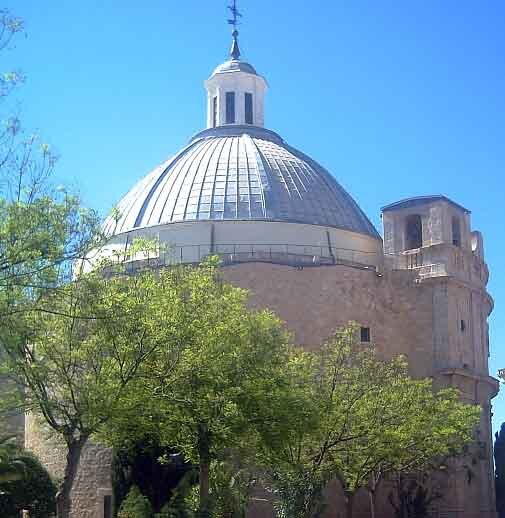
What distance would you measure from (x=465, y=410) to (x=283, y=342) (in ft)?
24.4

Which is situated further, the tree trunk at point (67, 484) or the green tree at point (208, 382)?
the green tree at point (208, 382)

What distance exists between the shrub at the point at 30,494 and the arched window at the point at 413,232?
1640 cm

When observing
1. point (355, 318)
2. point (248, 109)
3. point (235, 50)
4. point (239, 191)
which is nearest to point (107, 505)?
point (355, 318)

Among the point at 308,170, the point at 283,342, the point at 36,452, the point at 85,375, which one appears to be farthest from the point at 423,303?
the point at 85,375

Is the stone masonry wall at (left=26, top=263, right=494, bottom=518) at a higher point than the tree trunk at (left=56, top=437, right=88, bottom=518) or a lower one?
higher

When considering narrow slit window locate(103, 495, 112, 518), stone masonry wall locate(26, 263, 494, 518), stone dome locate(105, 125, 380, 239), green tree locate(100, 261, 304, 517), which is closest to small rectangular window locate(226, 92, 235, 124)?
stone dome locate(105, 125, 380, 239)

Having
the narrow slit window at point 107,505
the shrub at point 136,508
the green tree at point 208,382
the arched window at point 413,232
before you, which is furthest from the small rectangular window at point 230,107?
the shrub at point 136,508

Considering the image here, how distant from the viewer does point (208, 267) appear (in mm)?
23109

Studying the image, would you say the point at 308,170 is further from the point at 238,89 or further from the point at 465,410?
the point at 465,410

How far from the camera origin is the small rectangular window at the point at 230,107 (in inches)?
1735

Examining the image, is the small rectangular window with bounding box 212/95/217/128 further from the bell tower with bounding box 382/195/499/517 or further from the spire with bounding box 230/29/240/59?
the bell tower with bounding box 382/195/499/517

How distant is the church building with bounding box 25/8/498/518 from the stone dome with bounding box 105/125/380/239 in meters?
0.06

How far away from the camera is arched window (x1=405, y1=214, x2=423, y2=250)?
3634 cm

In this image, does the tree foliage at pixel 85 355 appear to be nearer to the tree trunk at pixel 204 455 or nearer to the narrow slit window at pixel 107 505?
the tree trunk at pixel 204 455
